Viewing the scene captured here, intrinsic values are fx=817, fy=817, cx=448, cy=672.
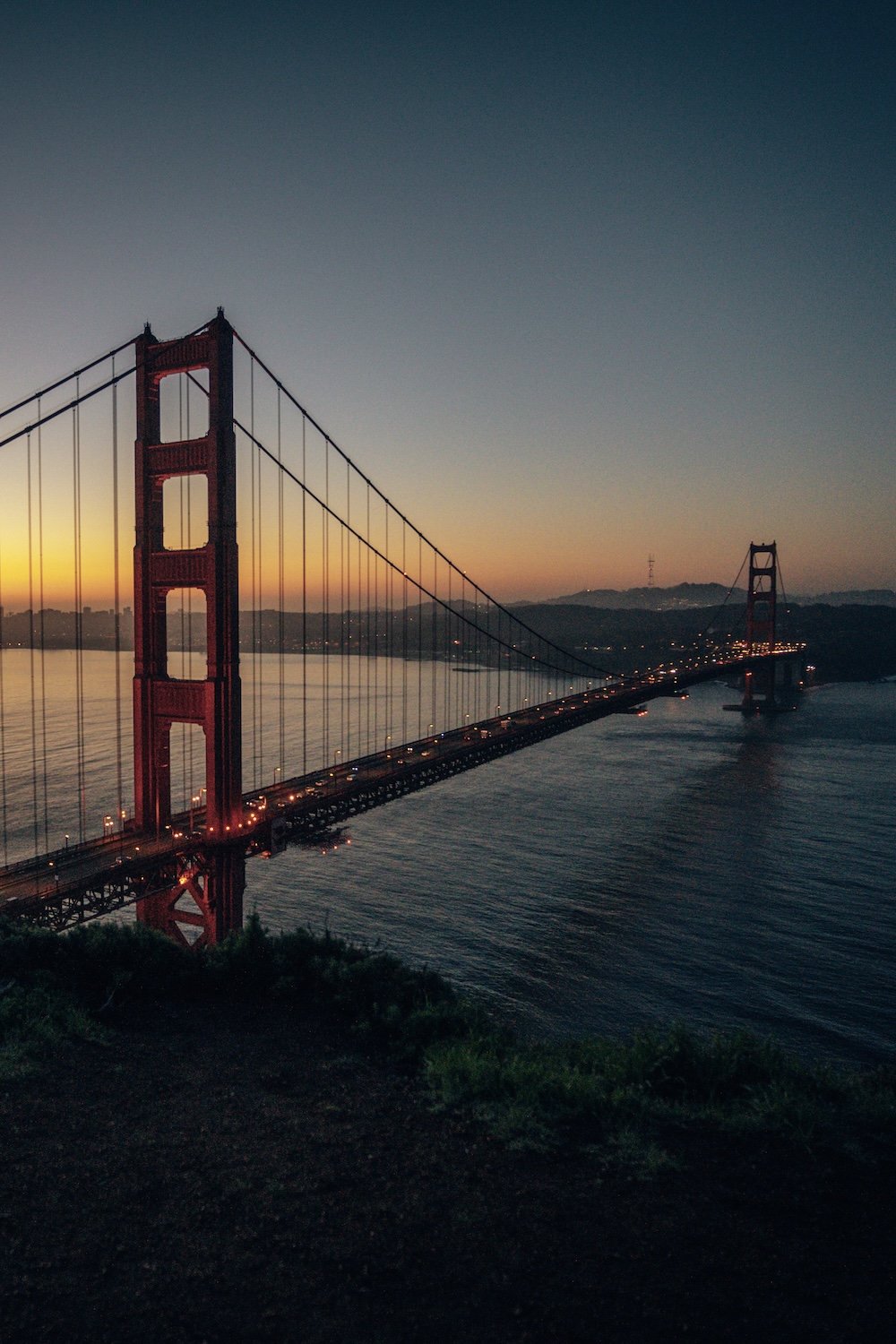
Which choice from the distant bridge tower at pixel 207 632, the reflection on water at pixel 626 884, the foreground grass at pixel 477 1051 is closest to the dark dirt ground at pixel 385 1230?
the foreground grass at pixel 477 1051

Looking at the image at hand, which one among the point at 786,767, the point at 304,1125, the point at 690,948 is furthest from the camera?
the point at 786,767

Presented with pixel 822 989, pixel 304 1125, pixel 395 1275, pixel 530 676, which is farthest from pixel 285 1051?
pixel 530 676

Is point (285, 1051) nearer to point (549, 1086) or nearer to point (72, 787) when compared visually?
point (549, 1086)

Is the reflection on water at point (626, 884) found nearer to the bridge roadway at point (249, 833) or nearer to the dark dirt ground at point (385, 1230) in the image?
the bridge roadway at point (249, 833)

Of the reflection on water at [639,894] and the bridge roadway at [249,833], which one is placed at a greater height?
the bridge roadway at [249,833]

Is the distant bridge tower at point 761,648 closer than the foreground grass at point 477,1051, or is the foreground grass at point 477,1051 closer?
the foreground grass at point 477,1051

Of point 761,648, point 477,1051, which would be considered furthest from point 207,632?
point 761,648

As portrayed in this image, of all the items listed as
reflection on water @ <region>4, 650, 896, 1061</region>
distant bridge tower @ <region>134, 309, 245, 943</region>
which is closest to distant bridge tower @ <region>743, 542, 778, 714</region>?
reflection on water @ <region>4, 650, 896, 1061</region>

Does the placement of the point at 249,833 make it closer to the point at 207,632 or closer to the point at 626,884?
→ the point at 207,632
